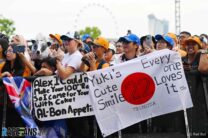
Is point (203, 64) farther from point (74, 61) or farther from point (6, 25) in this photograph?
point (6, 25)

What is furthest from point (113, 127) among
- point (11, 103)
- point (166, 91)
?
point (11, 103)

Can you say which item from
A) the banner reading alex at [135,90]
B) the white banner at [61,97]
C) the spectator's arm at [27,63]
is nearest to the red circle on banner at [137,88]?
the banner reading alex at [135,90]

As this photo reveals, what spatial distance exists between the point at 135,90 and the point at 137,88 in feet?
0.15

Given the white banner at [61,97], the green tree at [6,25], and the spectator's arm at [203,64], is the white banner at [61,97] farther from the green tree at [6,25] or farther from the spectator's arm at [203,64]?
the green tree at [6,25]

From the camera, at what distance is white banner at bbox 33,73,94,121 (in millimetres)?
8484

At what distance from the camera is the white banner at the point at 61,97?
848 centimetres

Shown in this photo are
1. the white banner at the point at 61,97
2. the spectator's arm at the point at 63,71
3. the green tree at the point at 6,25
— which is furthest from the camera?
the green tree at the point at 6,25

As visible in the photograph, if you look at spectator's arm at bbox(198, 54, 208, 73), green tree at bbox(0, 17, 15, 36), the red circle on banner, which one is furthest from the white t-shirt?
green tree at bbox(0, 17, 15, 36)

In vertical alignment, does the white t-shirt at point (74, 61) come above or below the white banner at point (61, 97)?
above

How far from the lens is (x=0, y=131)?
341 inches

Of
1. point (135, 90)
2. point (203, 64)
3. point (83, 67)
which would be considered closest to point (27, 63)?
point (83, 67)

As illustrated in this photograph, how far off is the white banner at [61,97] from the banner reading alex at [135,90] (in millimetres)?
158

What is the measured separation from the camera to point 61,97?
8539mm

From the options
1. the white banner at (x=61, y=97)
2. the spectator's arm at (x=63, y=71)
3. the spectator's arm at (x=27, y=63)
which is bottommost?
the white banner at (x=61, y=97)
